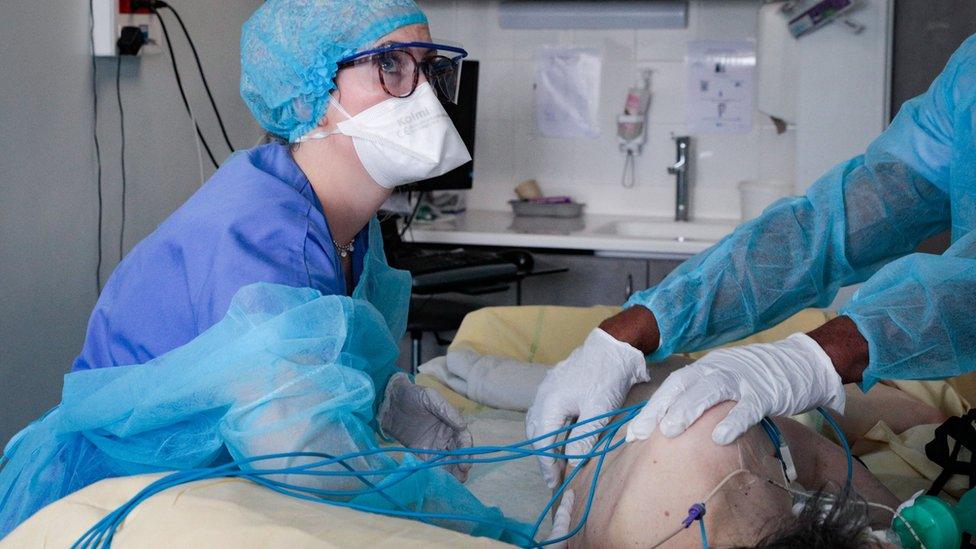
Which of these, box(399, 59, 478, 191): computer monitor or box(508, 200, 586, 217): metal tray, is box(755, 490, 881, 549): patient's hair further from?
box(508, 200, 586, 217): metal tray

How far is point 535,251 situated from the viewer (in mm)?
3303

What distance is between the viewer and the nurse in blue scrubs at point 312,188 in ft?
4.05

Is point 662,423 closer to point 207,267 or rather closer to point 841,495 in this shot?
point 841,495

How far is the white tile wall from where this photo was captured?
3666 millimetres

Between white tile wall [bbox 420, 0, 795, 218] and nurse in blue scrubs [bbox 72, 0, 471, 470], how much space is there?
2208mm

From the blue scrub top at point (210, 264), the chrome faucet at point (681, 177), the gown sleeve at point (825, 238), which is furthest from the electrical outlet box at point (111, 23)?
the chrome faucet at point (681, 177)

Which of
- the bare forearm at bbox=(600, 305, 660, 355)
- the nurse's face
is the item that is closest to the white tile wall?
the bare forearm at bbox=(600, 305, 660, 355)

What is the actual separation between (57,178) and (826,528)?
2139 millimetres

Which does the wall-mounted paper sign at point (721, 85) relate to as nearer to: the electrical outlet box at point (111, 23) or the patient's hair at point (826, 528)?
the electrical outlet box at point (111, 23)

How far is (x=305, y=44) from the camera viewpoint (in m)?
1.41

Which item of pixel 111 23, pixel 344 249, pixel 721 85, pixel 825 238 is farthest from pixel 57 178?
pixel 721 85

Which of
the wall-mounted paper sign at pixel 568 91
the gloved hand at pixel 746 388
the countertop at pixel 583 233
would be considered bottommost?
the gloved hand at pixel 746 388

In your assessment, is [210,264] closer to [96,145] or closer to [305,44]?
[305,44]

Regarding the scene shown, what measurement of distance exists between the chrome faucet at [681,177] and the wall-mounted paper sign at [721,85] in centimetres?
11
